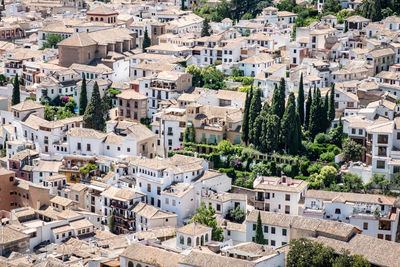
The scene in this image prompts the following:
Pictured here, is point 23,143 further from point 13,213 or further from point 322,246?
point 322,246

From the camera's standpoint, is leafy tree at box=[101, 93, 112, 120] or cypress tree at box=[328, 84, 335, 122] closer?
cypress tree at box=[328, 84, 335, 122]

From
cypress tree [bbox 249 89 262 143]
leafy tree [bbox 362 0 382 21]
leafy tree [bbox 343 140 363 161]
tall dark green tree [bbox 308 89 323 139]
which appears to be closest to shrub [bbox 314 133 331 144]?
tall dark green tree [bbox 308 89 323 139]

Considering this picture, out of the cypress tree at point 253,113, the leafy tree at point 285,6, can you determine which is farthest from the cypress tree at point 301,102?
the leafy tree at point 285,6

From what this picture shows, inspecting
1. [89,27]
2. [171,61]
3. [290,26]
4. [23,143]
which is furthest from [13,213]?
[290,26]

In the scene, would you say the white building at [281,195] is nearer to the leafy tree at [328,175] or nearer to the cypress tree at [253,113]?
the leafy tree at [328,175]

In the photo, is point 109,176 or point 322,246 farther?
point 109,176

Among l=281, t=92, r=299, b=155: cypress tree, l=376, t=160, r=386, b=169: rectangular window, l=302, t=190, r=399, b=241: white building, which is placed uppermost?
l=281, t=92, r=299, b=155: cypress tree

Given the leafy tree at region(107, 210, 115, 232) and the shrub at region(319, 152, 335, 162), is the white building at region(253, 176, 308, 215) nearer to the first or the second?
the shrub at region(319, 152, 335, 162)

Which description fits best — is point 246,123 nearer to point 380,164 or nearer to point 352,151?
point 352,151
